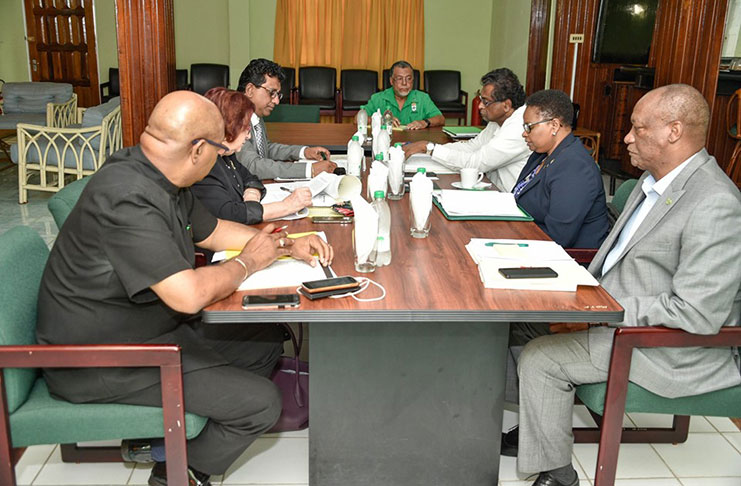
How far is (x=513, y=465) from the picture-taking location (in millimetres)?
2199

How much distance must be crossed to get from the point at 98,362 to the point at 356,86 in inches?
287

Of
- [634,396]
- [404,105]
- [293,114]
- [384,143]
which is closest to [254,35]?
[293,114]

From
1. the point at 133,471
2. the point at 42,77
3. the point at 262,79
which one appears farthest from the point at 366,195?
the point at 42,77

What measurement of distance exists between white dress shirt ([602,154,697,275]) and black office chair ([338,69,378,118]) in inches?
258

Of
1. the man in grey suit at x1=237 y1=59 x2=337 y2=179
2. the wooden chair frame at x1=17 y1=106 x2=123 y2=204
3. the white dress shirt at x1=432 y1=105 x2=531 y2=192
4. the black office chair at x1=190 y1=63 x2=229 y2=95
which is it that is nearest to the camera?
the man in grey suit at x1=237 y1=59 x2=337 y2=179

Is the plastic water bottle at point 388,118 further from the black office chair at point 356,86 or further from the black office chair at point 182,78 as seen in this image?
the black office chair at point 182,78

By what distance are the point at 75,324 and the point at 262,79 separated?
177 centimetres

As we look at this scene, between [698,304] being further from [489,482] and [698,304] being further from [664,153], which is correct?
[489,482]

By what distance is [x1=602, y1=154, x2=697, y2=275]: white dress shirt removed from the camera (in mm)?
1900

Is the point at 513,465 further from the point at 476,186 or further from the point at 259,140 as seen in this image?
the point at 259,140

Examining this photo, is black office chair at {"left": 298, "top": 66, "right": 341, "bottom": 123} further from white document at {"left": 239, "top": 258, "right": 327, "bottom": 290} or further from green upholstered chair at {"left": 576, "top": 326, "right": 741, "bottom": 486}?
green upholstered chair at {"left": 576, "top": 326, "right": 741, "bottom": 486}

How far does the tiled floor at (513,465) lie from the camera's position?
2.10m

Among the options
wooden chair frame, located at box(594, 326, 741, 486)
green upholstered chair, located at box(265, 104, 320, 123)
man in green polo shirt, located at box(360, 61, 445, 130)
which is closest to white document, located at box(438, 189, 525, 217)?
wooden chair frame, located at box(594, 326, 741, 486)

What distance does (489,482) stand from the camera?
6.61 ft
